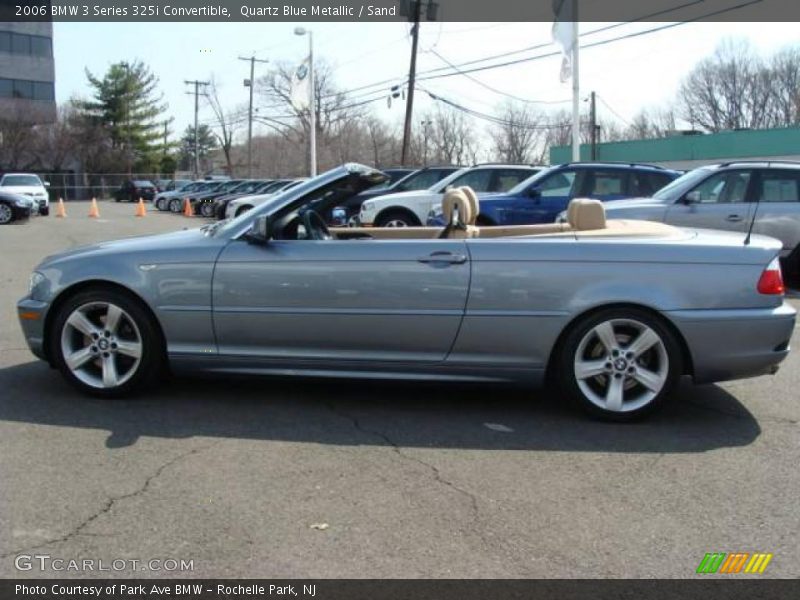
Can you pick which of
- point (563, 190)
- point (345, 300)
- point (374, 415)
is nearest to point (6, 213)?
point (563, 190)

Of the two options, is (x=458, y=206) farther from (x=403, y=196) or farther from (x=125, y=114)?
(x=125, y=114)

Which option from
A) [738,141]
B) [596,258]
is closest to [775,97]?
[738,141]

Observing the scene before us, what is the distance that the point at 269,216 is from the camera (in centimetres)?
502

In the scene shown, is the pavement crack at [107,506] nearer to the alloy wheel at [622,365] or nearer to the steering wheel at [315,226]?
the steering wheel at [315,226]

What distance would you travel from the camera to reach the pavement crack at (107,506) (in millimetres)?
3133

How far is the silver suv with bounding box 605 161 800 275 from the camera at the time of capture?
10266 millimetres

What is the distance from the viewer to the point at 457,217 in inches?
216

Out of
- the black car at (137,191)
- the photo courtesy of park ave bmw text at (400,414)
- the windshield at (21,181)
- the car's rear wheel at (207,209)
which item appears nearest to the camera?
the photo courtesy of park ave bmw text at (400,414)

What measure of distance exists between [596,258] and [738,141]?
126ft

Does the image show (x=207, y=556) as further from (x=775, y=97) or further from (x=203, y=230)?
(x=775, y=97)

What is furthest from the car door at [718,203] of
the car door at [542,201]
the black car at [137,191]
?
the black car at [137,191]

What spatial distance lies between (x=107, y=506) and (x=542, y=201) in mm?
9798

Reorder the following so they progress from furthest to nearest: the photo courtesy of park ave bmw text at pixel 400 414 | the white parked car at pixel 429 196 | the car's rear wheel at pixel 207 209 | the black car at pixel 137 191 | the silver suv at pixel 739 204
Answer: the black car at pixel 137 191, the car's rear wheel at pixel 207 209, the white parked car at pixel 429 196, the silver suv at pixel 739 204, the photo courtesy of park ave bmw text at pixel 400 414
